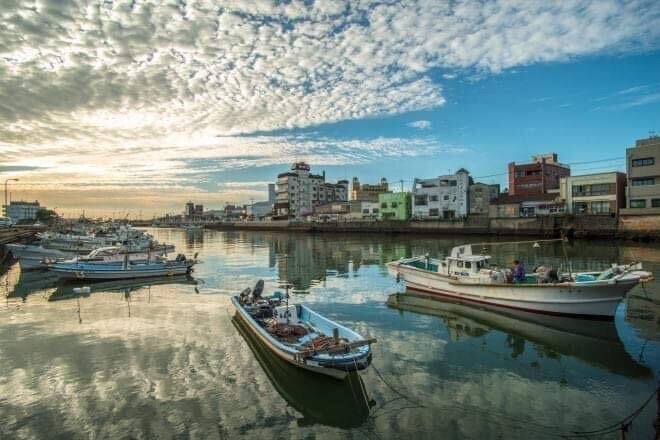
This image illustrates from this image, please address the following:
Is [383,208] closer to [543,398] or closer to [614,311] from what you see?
[614,311]

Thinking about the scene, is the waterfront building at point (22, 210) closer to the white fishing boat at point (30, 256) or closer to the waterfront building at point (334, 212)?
the waterfront building at point (334, 212)

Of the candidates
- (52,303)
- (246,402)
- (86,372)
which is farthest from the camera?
(52,303)

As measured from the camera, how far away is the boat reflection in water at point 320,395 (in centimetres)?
924

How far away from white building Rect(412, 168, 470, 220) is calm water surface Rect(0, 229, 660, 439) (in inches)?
2301

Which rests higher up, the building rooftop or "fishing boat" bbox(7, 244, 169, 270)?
the building rooftop

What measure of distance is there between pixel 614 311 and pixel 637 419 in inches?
361

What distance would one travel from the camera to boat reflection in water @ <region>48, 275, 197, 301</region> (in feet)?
78.7

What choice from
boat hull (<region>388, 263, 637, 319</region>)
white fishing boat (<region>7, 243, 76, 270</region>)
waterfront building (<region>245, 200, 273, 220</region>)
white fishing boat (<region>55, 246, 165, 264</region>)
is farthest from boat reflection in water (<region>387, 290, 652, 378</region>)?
waterfront building (<region>245, 200, 273, 220</region>)

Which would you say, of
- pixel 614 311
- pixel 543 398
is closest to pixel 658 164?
pixel 614 311

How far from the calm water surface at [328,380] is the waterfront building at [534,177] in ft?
198

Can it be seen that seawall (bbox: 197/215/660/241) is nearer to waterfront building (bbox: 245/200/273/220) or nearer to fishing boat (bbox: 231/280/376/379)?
fishing boat (bbox: 231/280/376/379)

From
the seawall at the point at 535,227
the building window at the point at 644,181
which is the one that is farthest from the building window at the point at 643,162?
the seawall at the point at 535,227

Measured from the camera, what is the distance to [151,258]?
108 feet

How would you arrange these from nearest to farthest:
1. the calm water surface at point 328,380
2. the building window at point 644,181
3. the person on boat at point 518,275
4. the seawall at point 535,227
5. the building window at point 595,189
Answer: the calm water surface at point 328,380 → the person on boat at point 518,275 → the building window at point 644,181 → the seawall at point 535,227 → the building window at point 595,189
